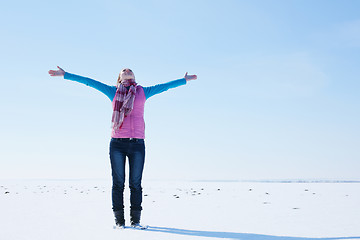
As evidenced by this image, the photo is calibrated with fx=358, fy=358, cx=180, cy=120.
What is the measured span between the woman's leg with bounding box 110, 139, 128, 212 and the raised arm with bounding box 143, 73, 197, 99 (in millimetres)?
1015

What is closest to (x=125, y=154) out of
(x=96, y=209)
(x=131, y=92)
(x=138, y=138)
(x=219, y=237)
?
(x=138, y=138)

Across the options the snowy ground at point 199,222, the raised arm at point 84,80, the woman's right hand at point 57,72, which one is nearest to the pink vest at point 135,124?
the raised arm at point 84,80

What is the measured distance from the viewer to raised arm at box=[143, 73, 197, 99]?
6270 mm

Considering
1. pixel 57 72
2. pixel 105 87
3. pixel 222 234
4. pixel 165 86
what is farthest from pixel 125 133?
pixel 222 234

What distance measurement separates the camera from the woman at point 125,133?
5.89 meters

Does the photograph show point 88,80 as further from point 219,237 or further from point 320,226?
point 320,226

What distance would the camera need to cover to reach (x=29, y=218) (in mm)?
7363

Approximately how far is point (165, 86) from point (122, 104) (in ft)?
2.98

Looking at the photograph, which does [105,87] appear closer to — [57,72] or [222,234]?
[57,72]

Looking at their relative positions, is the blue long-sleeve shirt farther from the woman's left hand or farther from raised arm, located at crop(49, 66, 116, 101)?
the woman's left hand

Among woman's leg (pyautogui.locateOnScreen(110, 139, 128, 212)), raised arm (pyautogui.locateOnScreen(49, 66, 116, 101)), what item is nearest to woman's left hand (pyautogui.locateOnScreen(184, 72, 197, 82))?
raised arm (pyautogui.locateOnScreen(49, 66, 116, 101))

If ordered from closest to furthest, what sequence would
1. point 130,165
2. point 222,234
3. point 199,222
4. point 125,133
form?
1. point 222,234
2. point 125,133
3. point 130,165
4. point 199,222

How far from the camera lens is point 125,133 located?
5.88 m

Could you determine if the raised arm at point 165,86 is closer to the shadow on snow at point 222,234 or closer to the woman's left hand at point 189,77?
the woman's left hand at point 189,77
